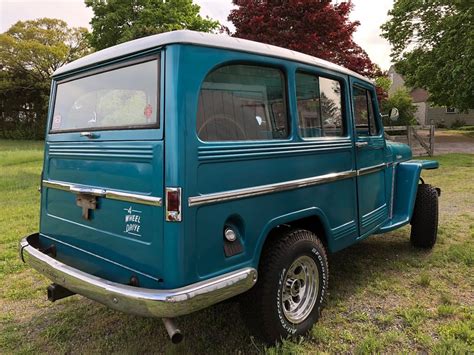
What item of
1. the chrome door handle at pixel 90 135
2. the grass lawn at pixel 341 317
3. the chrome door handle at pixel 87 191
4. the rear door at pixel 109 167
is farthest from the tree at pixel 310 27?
the chrome door handle at pixel 87 191

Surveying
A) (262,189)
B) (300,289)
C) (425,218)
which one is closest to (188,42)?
(262,189)

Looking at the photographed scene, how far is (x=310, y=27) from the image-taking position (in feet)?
40.2

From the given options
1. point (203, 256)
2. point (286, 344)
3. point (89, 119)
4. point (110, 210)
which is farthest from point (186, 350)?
point (89, 119)

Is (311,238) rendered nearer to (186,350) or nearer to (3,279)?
(186,350)

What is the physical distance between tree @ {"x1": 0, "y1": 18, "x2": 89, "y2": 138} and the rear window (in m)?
32.2

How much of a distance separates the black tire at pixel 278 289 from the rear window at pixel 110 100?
122 cm

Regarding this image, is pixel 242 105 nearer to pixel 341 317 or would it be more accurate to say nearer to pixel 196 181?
pixel 196 181

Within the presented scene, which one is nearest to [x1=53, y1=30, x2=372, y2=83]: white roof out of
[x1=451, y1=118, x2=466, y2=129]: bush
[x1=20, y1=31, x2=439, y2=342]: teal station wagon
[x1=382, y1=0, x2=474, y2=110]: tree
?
[x1=20, y1=31, x2=439, y2=342]: teal station wagon

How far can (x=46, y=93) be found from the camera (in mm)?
33562

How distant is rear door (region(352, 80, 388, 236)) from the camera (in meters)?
3.83

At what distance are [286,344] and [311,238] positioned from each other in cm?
77

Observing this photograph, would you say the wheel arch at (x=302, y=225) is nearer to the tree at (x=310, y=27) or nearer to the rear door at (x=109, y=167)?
the rear door at (x=109, y=167)

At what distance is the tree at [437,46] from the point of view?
65.9ft

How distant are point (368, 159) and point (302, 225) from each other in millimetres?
1242
